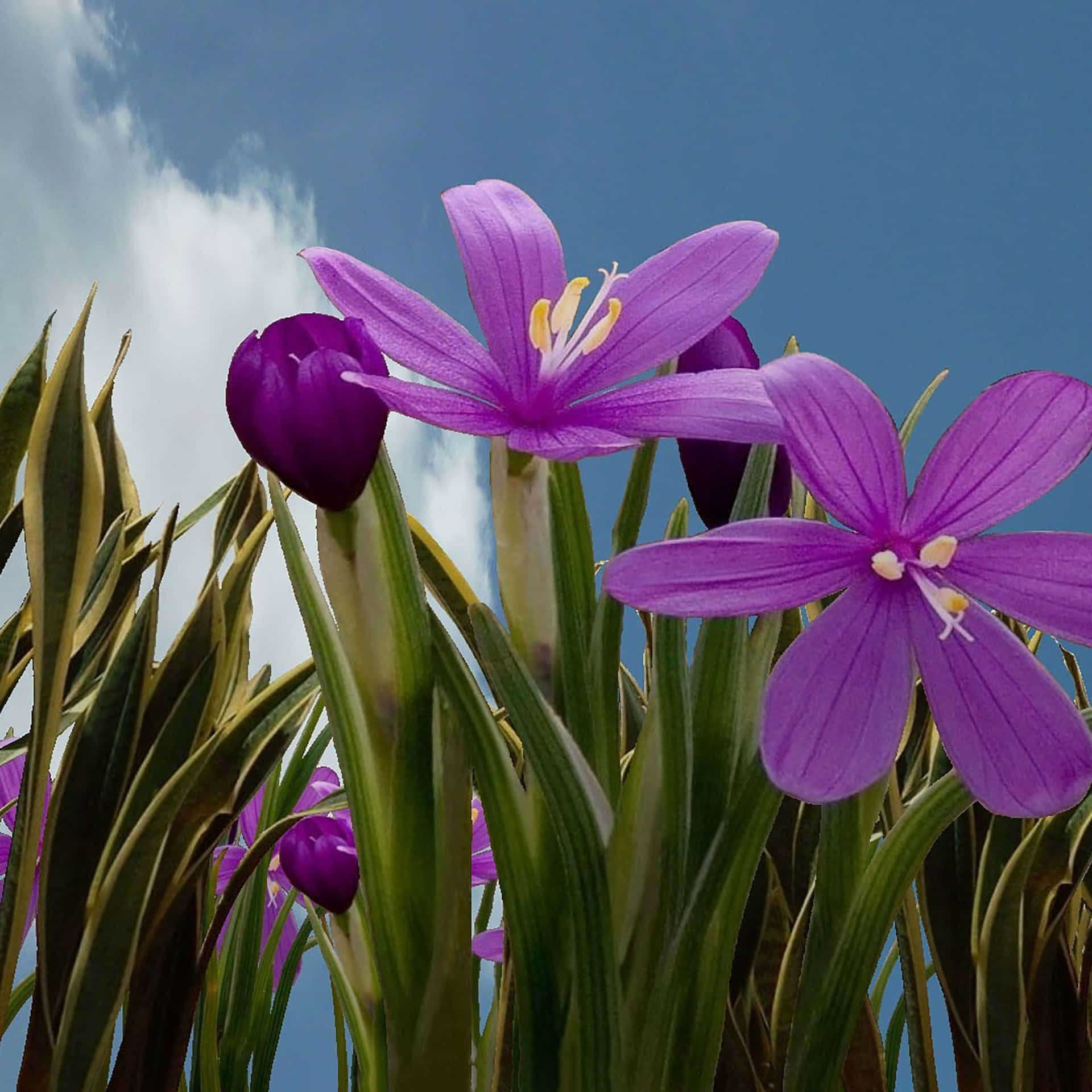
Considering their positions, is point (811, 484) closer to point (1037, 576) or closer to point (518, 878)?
point (1037, 576)

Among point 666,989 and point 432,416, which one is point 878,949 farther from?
point 432,416

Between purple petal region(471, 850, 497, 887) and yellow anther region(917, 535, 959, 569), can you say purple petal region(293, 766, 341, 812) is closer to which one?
purple petal region(471, 850, 497, 887)

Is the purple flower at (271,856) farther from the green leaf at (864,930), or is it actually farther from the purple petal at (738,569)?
the purple petal at (738,569)

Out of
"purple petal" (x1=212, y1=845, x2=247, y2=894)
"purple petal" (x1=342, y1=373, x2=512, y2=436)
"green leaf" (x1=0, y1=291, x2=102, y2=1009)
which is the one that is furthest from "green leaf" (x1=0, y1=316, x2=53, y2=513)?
"purple petal" (x1=342, y1=373, x2=512, y2=436)

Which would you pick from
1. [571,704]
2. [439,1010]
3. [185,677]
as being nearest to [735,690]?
[571,704]

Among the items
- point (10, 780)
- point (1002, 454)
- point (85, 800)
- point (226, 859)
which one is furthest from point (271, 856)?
point (1002, 454)
